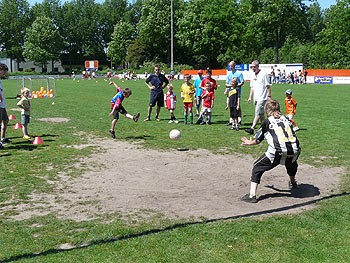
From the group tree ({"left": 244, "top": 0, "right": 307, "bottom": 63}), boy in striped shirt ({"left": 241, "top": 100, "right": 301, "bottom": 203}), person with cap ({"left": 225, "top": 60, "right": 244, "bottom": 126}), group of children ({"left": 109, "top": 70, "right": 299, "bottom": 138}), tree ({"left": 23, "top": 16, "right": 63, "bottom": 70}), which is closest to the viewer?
boy in striped shirt ({"left": 241, "top": 100, "right": 301, "bottom": 203})

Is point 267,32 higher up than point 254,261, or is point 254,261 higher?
point 267,32

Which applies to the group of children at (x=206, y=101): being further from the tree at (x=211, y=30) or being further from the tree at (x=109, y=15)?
the tree at (x=109, y=15)

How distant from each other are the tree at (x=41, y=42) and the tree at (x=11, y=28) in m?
8.07

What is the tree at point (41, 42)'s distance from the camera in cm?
9944

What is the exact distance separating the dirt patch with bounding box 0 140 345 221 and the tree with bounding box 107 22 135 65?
91.8m

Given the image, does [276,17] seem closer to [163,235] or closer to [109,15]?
[109,15]

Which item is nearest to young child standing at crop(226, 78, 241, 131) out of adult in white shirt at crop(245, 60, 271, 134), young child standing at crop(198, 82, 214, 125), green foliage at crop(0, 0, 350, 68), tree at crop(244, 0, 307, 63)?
young child standing at crop(198, 82, 214, 125)

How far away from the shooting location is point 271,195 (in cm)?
721

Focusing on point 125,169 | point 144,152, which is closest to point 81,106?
point 144,152

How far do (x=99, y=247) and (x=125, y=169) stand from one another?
4.11 metres

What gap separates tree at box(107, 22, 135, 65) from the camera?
9950cm

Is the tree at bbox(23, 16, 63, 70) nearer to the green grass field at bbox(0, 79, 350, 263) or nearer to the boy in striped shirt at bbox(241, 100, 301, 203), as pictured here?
the green grass field at bbox(0, 79, 350, 263)

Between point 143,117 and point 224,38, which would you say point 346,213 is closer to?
point 143,117

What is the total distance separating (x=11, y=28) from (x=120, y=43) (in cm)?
3013
